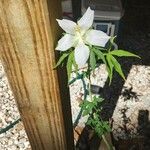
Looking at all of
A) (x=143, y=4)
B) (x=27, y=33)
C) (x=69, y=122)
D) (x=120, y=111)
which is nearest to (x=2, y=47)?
(x=27, y=33)

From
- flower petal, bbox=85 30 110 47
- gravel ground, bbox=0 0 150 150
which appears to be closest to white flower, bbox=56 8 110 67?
flower petal, bbox=85 30 110 47

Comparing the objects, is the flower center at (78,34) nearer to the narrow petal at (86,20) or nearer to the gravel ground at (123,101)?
the narrow petal at (86,20)

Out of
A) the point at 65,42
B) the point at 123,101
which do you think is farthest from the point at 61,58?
the point at 123,101

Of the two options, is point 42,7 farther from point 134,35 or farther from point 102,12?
point 134,35

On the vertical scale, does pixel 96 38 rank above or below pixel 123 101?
above

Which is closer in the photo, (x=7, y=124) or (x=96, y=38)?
(x=96, y=38)

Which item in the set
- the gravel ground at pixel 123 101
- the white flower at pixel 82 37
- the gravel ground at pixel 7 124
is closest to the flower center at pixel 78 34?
the white flower at pixel 82 37

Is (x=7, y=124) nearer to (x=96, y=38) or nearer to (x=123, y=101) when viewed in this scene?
(x=123, y=101)
